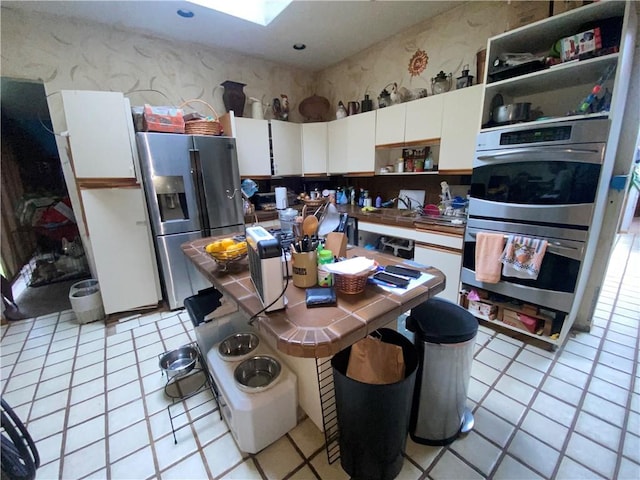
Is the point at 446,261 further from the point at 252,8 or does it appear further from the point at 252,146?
the point at 252,8

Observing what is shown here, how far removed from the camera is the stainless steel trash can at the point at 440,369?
115 centimetres

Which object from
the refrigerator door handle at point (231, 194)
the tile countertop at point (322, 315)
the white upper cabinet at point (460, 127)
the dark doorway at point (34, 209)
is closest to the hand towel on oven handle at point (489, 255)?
the white upper cabinet at point (460, 127)

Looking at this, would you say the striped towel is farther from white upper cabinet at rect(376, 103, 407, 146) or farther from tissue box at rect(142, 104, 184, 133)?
tissue box at rect(142, 104, 184, 133)

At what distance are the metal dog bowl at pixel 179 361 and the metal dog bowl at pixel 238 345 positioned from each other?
1.12ft

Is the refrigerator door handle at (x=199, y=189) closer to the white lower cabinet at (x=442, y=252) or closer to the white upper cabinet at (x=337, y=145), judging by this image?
the white upper cabinet at (x=337, y=145)

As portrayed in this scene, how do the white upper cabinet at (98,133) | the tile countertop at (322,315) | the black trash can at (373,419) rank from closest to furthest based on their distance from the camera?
the tile countertop at (322,315), the black trash can at (373,419), the white upper cabinet at (98,133)

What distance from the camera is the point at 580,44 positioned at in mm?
1605

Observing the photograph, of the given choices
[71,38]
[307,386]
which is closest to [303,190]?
[71,38]

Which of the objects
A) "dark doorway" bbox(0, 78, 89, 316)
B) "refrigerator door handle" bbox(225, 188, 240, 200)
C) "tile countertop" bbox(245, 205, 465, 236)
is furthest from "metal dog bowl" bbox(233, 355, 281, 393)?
"dark doorway" bbox(0, 78, 89, 316)

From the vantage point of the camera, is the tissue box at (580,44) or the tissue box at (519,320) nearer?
the tissue box at (580,44)

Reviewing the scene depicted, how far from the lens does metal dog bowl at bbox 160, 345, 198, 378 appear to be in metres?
1.70

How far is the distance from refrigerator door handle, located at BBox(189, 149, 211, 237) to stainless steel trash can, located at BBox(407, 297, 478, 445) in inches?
86.7

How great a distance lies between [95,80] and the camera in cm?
254

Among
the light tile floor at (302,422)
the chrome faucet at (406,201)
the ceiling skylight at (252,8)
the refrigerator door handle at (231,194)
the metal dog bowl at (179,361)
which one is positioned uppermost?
the ceiling skylight at (252,8)
